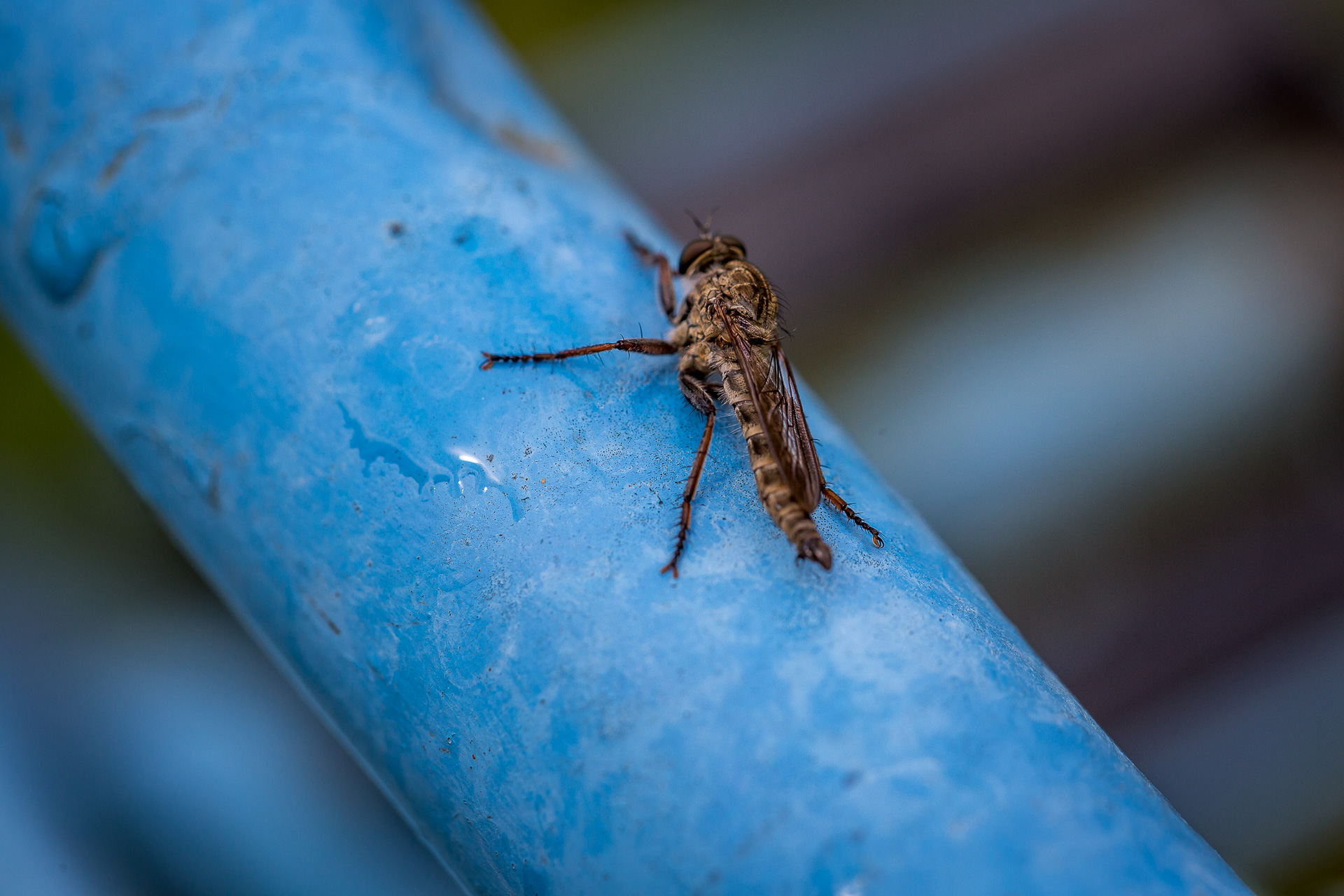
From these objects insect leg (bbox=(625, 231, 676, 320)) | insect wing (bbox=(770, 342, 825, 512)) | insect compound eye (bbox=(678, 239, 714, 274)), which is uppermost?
insect compound eye (bbox=(678, 239, 714, 274))

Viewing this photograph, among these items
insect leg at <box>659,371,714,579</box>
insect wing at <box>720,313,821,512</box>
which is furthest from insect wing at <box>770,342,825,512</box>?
insect leg at <box>659,371,714,579</box>

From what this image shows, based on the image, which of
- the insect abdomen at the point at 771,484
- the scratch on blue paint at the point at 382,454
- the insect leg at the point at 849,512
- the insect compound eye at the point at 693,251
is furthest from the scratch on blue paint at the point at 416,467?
the insect compound eye at the point at 693,251

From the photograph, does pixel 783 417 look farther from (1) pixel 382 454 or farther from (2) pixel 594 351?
(1) pixel 382 454

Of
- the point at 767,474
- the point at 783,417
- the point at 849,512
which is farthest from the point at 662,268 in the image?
the point at 849,512

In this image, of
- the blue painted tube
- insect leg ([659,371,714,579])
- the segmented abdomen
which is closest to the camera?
the blue painted tube

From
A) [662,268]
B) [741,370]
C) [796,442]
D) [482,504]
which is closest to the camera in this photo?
[482,504]

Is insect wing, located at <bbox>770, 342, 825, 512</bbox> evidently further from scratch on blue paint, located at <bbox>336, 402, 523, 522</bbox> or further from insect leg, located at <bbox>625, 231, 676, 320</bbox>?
scratch on blue paint, located at <bbox>336, 402, 523, 522</bbox>

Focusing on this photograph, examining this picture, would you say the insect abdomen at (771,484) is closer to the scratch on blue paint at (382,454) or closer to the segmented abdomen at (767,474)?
the segmented abdomen at (767,474)
